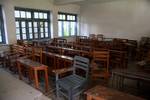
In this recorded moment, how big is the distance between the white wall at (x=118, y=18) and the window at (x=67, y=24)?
536mm

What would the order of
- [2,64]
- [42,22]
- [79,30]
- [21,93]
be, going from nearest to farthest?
1. [21,93]
2. [2,64]
3. [42,22]
4. [79,30]

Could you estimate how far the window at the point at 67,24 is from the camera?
7980 millimetres

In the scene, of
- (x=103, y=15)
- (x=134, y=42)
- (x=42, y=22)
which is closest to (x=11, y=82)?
(x=42, y=22)

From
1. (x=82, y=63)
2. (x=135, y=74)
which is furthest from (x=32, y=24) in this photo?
(x=135, y=74)

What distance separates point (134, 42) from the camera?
21.7ft

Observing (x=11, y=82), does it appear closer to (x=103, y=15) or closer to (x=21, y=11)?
(x=21, y=11)

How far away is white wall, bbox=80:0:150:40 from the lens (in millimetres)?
6513

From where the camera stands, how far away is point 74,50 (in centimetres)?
436

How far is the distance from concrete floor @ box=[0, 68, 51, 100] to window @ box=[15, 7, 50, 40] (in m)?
3.20

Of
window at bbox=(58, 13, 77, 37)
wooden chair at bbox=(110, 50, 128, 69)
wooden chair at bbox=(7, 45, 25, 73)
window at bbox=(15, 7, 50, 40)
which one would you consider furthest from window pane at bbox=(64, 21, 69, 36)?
wooden chair at bbox=(110, 50, 128, 69)

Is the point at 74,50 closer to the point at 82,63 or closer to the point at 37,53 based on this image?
the point at 37,53

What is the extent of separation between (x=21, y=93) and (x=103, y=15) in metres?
6.41

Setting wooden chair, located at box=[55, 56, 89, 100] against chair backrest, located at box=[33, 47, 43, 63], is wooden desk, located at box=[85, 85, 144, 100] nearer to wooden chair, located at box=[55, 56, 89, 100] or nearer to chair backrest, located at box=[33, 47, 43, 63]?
wooden chair, located at box=[55, 56, 89, 100]

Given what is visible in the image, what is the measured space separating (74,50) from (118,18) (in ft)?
13.5
